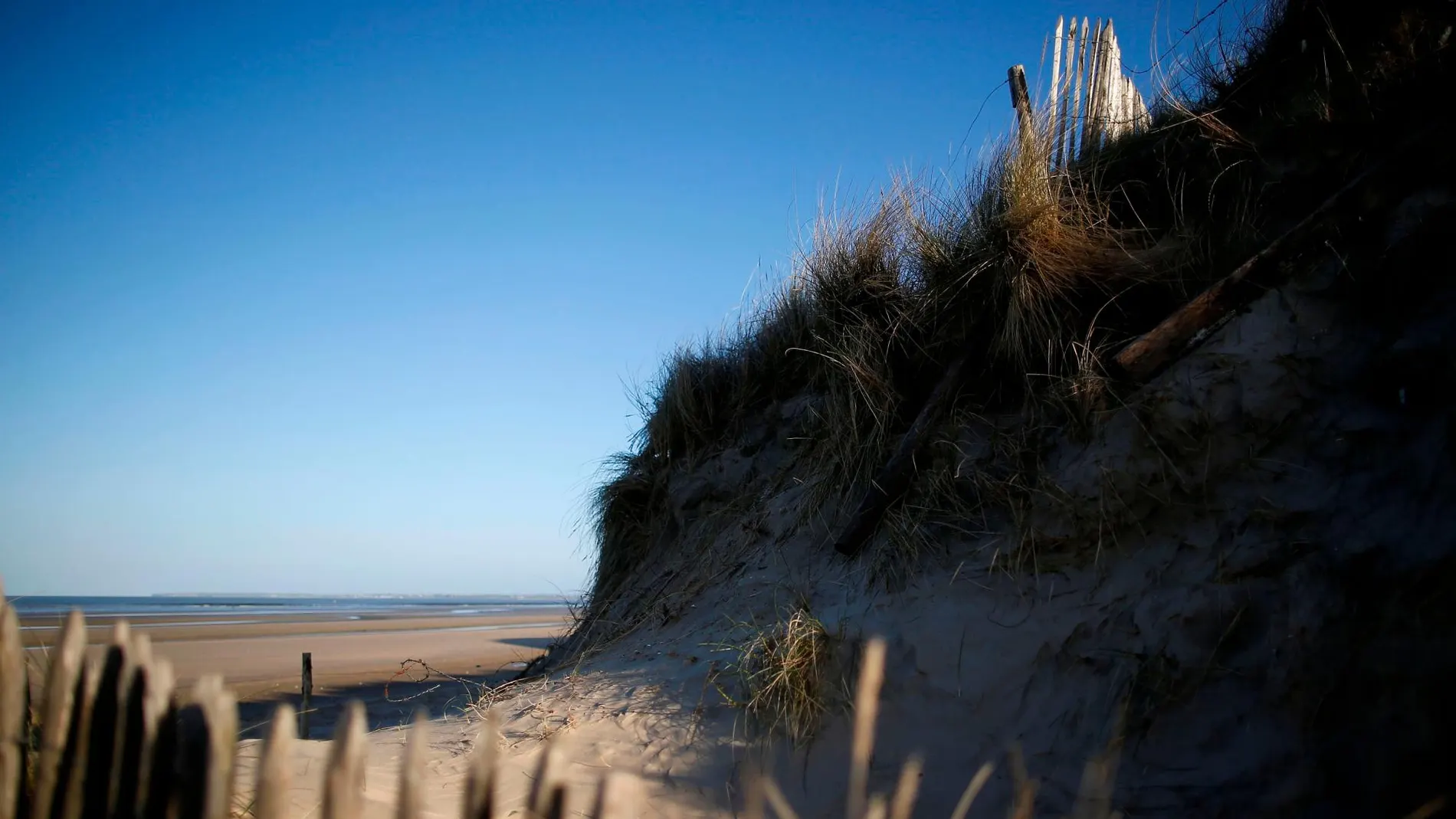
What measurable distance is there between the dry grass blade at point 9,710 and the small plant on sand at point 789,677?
2.55 m

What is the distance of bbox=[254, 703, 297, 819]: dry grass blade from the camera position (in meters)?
1.00

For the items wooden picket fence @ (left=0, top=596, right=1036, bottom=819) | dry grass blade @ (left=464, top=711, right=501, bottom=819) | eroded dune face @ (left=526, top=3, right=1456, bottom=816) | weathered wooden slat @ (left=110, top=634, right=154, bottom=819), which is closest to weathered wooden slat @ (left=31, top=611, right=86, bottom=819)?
wooden picket fence @ (left=0, top=596, right=1036, bottom=819)

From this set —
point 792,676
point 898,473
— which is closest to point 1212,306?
point 898,473

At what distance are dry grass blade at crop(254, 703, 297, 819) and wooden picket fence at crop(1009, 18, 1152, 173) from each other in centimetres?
450

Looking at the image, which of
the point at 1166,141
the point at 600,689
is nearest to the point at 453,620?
the point at 600,689

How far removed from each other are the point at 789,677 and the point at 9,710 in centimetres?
272

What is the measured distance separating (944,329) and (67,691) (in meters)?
3.97

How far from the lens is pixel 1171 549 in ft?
11.0

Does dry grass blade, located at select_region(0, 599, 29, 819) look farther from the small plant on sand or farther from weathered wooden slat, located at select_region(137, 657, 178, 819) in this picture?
the small plant on sand

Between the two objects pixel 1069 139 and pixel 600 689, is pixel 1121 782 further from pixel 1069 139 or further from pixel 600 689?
pixel 1069 139

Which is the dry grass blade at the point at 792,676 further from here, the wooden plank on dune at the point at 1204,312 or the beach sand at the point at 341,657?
the wooden plank on dune at the point at 1204,312

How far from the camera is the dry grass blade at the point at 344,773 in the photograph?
0.94 m

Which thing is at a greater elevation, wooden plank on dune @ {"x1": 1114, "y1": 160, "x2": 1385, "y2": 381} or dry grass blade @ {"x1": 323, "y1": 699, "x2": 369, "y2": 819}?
wooden plank on dune @ {"x1": 1114, "y1": 160, "x2": 1385, "y2": 381}

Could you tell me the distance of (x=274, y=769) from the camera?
3.34ft
